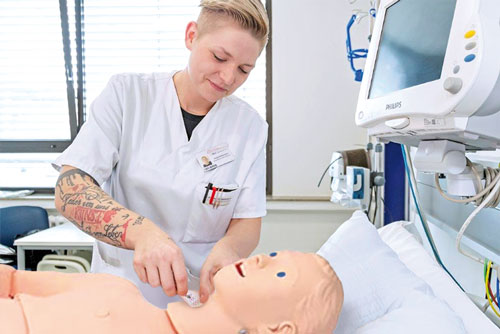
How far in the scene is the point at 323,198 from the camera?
3.17m

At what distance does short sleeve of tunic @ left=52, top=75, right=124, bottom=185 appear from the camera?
125 cm

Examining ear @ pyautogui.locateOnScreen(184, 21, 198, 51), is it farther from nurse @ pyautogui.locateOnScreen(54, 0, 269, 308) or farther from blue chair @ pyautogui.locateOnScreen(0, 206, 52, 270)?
blue chair @ pyautogui.locateOnScreen(0, 206, 52, 270)

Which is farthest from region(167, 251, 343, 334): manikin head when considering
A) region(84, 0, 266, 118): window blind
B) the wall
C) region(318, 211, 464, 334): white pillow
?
region(84, 0, 266, 118): window blind

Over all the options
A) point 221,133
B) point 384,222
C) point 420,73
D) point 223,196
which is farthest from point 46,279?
point 384,222

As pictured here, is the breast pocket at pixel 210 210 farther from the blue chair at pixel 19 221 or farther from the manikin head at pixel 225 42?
the blue chair at pixel 19 221

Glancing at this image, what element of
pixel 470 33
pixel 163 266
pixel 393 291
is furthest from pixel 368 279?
pixel 470 33

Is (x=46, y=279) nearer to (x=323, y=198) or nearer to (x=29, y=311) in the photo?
(x=29, y=311)

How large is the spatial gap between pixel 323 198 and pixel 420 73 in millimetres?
2253

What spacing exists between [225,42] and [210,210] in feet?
1.71

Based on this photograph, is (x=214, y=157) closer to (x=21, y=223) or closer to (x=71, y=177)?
(x=71, y=177)

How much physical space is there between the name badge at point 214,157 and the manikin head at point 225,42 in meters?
0.20

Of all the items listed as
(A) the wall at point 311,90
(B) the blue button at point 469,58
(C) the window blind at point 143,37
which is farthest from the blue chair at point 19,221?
(B) the blue button at point 469,58

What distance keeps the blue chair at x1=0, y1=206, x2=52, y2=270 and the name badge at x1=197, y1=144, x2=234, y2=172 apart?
7.17 ft

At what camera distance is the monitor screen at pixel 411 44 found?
91cm
